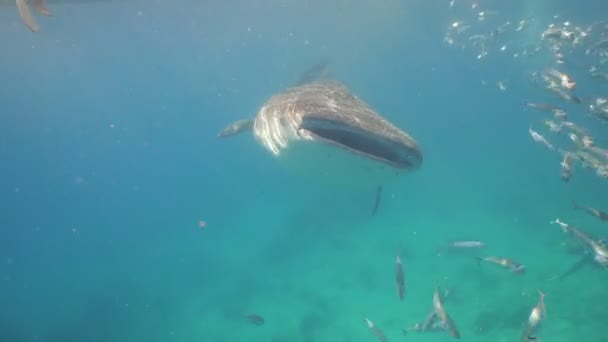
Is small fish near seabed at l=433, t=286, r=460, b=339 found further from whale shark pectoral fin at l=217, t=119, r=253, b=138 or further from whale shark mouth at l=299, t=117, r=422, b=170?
whale shark pectoral fin at l=217, t=119, r=253, b=138

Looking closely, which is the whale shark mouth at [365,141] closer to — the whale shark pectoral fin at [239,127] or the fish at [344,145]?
the fish at [344,145]

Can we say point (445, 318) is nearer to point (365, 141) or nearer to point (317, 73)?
point (365, 141)

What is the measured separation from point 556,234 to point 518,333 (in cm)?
997

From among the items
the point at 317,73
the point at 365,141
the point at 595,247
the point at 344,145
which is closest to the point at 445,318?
the point at 595,247

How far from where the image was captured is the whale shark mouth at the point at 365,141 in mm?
4062

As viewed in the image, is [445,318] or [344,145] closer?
[344,145]

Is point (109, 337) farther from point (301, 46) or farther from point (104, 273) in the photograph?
point (301, 46)

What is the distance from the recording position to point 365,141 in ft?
14.1

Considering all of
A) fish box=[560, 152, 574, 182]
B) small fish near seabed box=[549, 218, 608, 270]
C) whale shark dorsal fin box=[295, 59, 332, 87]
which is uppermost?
fish box=[560, 152, 574, 182]

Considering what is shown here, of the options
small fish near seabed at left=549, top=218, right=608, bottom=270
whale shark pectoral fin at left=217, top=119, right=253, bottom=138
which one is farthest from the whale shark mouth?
whale shark pectoral fin at left=217, top=119, right=253, bottom=138

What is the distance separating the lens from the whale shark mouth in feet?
13.3

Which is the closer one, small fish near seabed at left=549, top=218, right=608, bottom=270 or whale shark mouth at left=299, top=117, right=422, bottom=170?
whale shark mouth at left=299, top=117, right=422, bottom=170

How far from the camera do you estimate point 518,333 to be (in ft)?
33.8

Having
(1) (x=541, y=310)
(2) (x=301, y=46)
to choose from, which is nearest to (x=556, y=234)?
(1) (x=541, y=310)
